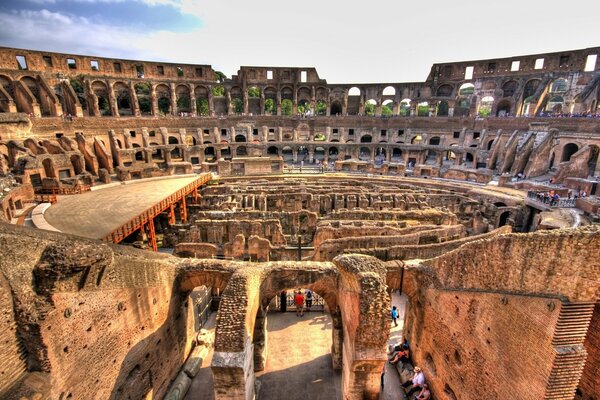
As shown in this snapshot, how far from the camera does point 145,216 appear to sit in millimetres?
17172

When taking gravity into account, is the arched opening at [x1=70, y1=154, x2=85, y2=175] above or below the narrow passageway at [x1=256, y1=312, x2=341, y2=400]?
above

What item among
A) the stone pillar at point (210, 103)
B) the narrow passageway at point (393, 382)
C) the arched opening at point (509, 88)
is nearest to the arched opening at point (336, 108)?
the stone pillar at point (210, 103)

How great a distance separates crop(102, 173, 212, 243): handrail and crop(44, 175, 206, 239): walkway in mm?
263

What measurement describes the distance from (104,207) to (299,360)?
15.7 meters

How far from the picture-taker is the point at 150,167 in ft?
95.1

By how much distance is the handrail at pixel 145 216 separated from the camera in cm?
1496

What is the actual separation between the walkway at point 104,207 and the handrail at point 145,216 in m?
0.26

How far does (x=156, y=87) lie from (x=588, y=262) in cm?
4409

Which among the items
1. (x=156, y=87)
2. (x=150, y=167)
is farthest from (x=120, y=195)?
(x=156, y=87)

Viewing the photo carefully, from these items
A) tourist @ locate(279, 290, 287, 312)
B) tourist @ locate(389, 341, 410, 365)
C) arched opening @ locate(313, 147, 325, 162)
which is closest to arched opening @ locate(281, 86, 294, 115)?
arched opening @ locate(313, 147, 325, 162)

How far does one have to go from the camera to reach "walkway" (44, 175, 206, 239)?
51.4ft

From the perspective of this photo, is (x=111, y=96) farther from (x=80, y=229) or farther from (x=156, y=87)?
(x=80, y=229)

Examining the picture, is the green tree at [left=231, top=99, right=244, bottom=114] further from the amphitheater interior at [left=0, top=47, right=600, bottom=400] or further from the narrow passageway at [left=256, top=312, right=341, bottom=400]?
the narrow passageway at [left=256, top=312, right=341, bottom=400]

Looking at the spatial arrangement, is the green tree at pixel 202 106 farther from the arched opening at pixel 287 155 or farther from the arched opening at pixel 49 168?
the arched opening at pixel 49 168
